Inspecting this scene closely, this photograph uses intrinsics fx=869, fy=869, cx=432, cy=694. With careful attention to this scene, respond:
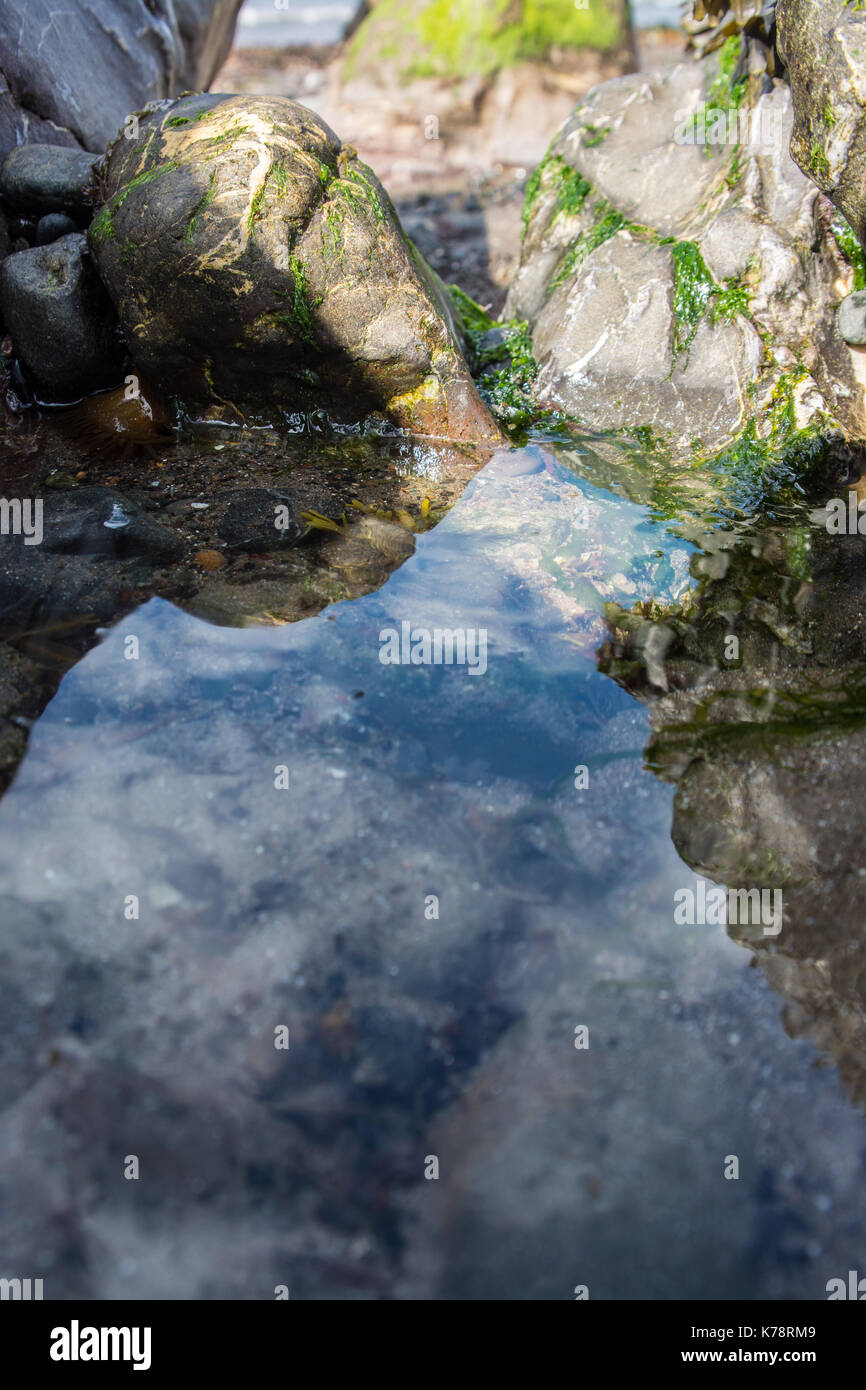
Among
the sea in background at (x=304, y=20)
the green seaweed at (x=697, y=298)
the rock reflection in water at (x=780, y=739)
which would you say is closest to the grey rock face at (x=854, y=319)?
the green seaweed at (x=697, y=298)

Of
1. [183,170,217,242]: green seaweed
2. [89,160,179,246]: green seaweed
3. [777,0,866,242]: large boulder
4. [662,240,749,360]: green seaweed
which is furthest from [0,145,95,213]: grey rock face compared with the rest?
[777,0,866,242]: large boulder

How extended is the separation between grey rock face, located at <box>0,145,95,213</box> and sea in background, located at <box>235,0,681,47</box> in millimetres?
12256

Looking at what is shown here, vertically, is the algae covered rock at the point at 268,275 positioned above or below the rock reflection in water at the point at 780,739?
above

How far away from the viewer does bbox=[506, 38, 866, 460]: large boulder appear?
490cm

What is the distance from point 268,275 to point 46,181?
174cm

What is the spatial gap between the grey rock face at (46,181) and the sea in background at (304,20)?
12256 millimetres

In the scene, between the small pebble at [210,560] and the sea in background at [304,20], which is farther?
the sea in background at [304,20]

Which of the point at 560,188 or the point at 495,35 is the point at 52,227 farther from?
the point at 495,35

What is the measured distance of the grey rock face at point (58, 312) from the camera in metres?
4.80

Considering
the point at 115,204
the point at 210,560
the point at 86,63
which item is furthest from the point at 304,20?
the point at 210,560

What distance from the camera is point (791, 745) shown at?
3061 millimetres

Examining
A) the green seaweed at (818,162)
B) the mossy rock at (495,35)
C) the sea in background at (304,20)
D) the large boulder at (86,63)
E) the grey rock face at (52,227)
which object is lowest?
the green seaweed at (818,162)

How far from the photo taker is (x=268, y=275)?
4.56m
